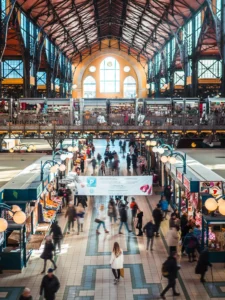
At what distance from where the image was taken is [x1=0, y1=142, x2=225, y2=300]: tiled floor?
9.69 metres

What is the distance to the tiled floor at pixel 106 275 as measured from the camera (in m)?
9.69

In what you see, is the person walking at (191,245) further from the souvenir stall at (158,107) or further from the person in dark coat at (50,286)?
the souvenir stall at (158,107)

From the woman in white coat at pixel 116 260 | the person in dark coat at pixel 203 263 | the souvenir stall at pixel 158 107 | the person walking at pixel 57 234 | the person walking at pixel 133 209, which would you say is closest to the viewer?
the person in dark coat at pixel 203 263

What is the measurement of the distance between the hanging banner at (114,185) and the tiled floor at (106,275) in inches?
58.2

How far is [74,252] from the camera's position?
500 inches

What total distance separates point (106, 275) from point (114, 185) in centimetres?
341

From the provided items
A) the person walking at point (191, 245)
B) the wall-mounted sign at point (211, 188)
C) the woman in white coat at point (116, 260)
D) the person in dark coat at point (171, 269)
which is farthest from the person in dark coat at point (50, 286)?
the wall-mounted sign at point (211, 188)

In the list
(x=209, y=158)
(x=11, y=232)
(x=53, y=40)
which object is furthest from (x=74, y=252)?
(x=53, y=40)

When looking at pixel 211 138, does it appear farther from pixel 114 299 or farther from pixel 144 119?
pixel 114 299

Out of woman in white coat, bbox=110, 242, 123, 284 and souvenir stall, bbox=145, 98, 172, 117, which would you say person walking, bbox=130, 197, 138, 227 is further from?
souvenir stall, bbox=145, 98, 172, 117

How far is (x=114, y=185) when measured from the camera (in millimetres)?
13625

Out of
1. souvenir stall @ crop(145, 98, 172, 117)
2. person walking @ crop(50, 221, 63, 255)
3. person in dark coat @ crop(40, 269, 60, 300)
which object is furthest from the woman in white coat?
souvenir stall @ crop(145, 98, 172, 117)

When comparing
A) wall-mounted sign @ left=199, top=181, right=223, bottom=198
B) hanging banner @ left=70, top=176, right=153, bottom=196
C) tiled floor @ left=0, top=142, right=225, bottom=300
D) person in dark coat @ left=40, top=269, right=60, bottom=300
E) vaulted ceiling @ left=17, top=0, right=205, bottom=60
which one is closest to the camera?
person in dark coat @ left=40, top=269, right=60, bottom=300

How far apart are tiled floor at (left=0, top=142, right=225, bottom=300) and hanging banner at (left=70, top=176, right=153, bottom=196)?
1.48 metres
